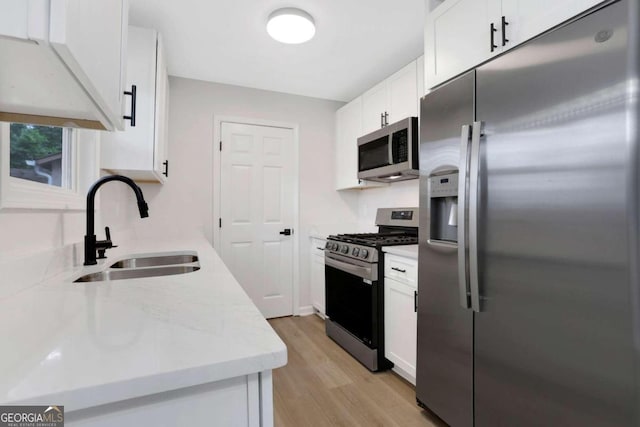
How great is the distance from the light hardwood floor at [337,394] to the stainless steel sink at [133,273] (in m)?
0.99

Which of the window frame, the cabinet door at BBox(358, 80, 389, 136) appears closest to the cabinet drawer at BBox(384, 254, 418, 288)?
the cabinet door at BBox(358, 80, 389, 136)

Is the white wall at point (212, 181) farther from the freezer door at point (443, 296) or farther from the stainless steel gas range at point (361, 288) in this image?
the freezer door at point (443, 296)

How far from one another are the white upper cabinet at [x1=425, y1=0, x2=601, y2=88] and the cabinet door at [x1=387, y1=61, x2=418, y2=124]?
0.50 m

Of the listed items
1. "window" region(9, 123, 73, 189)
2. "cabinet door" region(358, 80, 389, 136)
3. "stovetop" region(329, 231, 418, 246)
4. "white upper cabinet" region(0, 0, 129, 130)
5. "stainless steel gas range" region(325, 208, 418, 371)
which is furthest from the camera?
"cabinet door" region(358, 80, 389, 136)

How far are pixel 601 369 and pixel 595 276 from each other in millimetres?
292

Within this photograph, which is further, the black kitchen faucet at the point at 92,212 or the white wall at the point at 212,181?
the white wall at the point at 212,181

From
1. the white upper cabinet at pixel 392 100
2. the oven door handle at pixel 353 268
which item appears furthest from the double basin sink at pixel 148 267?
the white upper cabinet at pixel 392 100

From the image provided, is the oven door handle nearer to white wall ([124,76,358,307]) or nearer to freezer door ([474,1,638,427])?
white wall ([124,76,358,307])

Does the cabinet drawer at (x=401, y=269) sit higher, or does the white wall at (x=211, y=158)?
the white wall at (x=211, y=158)

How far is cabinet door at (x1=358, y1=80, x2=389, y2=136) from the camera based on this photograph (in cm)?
275

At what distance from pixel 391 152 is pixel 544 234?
4.89 feet

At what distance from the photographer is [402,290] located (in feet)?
6.68

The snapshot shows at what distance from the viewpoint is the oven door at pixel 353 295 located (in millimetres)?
2217

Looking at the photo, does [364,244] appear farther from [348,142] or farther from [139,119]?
[139,119]
